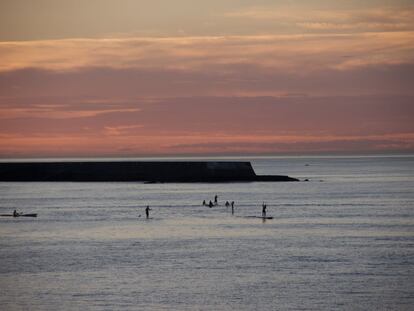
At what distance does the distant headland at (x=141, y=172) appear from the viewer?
167 m

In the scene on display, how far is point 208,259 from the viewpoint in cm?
5378

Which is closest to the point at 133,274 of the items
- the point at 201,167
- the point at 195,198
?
the point at 195,198

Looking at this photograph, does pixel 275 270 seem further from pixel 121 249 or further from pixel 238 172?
pixel 238 172

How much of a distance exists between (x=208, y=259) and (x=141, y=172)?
116 meters

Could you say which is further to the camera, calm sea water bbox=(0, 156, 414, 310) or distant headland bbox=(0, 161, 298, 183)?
distant headland bbox=(0, 161, 298, 183)

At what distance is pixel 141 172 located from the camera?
554ft

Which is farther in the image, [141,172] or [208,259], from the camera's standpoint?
[141,172]

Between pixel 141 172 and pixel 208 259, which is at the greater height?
pixel 141 172

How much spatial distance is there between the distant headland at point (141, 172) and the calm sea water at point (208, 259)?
226 ft

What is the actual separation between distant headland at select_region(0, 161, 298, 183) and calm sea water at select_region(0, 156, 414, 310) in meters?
68.9

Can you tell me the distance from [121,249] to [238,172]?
113649mm

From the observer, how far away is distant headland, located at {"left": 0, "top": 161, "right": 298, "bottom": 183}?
167250 millimetres

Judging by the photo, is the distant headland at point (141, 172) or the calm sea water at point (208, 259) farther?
the distant headland at point (141, 172)

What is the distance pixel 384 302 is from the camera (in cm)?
3994
